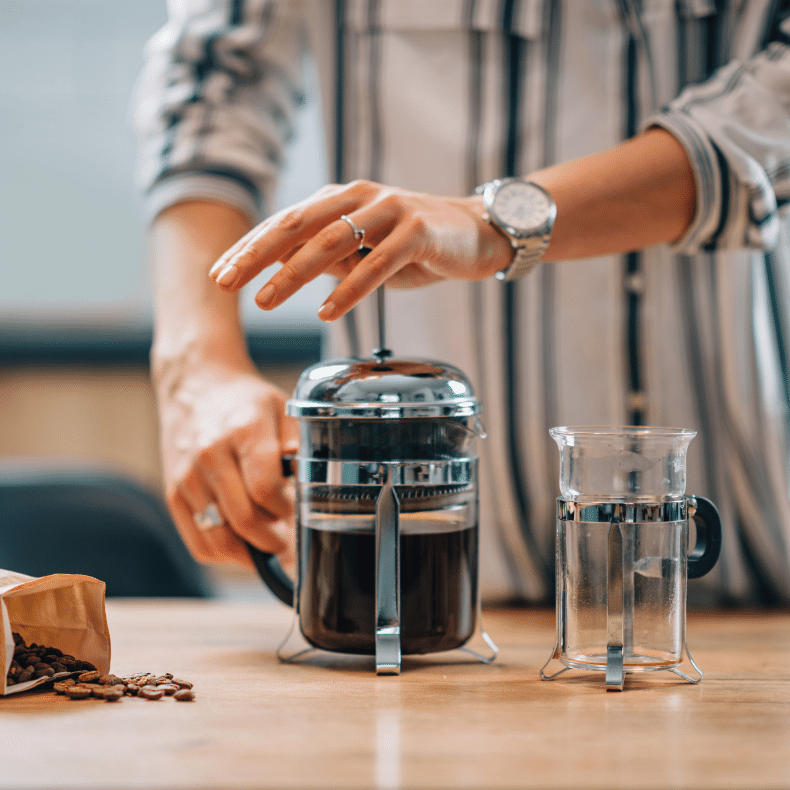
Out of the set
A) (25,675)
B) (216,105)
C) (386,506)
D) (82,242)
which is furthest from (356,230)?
(82,242)

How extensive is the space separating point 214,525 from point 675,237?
0.55 m

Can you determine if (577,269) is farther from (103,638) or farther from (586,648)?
(103,638)

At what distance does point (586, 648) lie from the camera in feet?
2.43

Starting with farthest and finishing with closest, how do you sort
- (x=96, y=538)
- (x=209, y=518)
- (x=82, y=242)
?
(x=82, y=242)
(x=96, y=538)
(x=209, y=518)

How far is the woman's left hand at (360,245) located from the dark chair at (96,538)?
0.81 meters

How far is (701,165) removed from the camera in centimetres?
90

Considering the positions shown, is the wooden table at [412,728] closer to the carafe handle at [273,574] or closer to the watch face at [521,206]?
the carafe handle at [273,574]

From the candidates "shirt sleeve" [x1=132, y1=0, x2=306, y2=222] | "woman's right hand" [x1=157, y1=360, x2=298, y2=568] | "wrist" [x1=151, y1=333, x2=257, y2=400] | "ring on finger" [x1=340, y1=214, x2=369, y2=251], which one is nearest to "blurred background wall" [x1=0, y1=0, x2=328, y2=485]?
"shirt sleeve" [x1=132, y1=0, x2=306, y2=222]

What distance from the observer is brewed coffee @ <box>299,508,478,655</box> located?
2.53ft

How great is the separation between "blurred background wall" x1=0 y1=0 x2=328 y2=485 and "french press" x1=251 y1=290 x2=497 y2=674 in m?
1.98

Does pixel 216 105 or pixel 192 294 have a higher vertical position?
pixel 216 105

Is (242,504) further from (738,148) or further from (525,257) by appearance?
(738,148)

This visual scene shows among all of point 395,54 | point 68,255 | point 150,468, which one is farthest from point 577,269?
point 68,255

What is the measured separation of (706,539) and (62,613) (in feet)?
1.72
